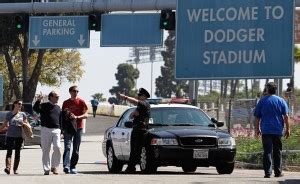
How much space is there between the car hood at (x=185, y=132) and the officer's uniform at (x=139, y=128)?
20 centimetres

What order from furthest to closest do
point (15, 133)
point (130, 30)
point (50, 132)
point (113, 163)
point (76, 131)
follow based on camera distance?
point (130, 30), point (113, 163), point (15, 133), point (76, 131), point (50, 132)

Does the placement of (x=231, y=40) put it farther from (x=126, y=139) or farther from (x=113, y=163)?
(x=126, y=139)

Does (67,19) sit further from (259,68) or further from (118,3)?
(259,68)

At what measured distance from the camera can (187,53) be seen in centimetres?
3114

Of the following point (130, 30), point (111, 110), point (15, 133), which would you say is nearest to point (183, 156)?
point (15, 133)

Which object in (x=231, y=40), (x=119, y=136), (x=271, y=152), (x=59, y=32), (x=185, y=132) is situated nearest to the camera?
(x=271, y=152)

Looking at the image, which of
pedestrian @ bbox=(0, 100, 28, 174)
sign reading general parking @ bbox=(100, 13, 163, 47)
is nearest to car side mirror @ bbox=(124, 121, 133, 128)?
pedestrian @ bbox=(0, 100, 28, 174)

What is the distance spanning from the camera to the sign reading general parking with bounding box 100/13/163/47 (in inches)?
1852

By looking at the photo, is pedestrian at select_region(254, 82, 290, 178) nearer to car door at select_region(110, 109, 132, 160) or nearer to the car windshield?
the car windshield

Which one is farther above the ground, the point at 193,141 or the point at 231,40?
the point at 231,40

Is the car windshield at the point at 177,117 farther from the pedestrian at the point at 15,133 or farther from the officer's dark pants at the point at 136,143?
the pedestrian at the point at 15,133

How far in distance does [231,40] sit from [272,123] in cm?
1036

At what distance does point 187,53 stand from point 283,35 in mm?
3193

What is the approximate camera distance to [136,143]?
2267 centimetres
